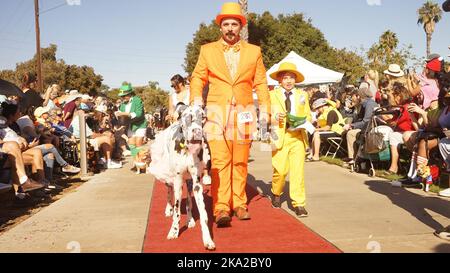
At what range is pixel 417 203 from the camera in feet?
22.9

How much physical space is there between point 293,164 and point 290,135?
0.45m

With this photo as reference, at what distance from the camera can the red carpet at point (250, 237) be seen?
488cm

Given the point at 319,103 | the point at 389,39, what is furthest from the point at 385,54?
the point at 319,103

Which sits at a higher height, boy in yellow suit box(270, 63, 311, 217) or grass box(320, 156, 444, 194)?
boy in yellow suit box(270, 63, 311, 217)

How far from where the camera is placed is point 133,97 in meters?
12.6

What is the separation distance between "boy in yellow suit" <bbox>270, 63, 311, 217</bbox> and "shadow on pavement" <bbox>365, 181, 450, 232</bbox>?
5.37 ft

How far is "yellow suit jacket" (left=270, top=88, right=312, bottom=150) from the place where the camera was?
658 cm

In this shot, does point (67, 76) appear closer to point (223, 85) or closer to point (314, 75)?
point (314, 75)

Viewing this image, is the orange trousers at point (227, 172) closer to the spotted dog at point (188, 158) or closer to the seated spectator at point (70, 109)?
the spotted dog at point (188, 158)

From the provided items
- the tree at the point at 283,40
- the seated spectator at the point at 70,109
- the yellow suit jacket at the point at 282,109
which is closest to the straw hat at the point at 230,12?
the yellow suit jacket at the point at 282,109

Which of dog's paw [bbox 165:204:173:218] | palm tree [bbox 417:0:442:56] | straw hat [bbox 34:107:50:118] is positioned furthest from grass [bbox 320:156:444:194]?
palm tree [bbox 417:0:442:56]

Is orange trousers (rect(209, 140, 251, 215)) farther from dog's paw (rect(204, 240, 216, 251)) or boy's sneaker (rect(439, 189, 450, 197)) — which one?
boy's sneaker (rect(439, 189, 450, 197))
